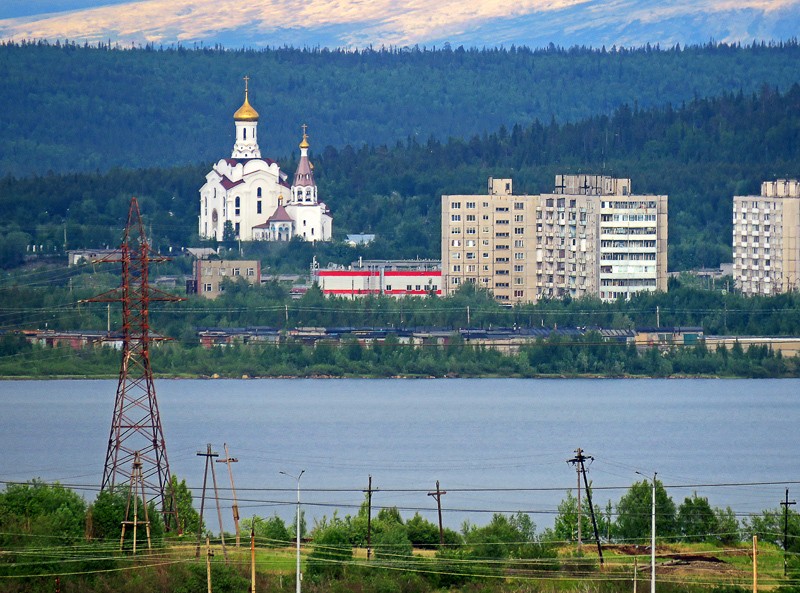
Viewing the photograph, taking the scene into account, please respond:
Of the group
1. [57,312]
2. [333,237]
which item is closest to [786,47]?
[333,237]

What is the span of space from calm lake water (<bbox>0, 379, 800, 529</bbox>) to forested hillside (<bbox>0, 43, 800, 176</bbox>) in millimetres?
95806

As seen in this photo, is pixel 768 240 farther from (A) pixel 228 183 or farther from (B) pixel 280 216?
(A) pixel 228 183

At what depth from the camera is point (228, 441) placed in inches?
2298

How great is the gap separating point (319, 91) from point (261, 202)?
82.1 metres

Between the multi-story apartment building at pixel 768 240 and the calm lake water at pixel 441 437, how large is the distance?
14.6m

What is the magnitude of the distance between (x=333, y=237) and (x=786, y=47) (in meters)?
84.0

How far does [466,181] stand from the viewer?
118m

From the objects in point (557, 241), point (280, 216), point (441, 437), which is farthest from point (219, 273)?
point (441, 437)

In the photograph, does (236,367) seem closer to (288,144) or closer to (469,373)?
(469,373)

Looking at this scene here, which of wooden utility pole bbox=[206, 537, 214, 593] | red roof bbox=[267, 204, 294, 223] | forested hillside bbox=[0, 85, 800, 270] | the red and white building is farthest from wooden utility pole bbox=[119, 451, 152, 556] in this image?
red roof bbox=[267, 204, 294, 223]

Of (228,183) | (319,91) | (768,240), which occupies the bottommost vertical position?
(768,240)

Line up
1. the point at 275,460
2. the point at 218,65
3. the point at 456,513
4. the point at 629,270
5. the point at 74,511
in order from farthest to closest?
the point at 218,65 < the point at 629,270 < the point at 275,460 < the point at 456,513 < the point at 74,511

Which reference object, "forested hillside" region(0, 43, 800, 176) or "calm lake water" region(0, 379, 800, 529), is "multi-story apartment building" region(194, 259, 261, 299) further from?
"forested hillside" region(0, 43, 800, 176)

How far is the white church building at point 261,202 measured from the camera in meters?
108
